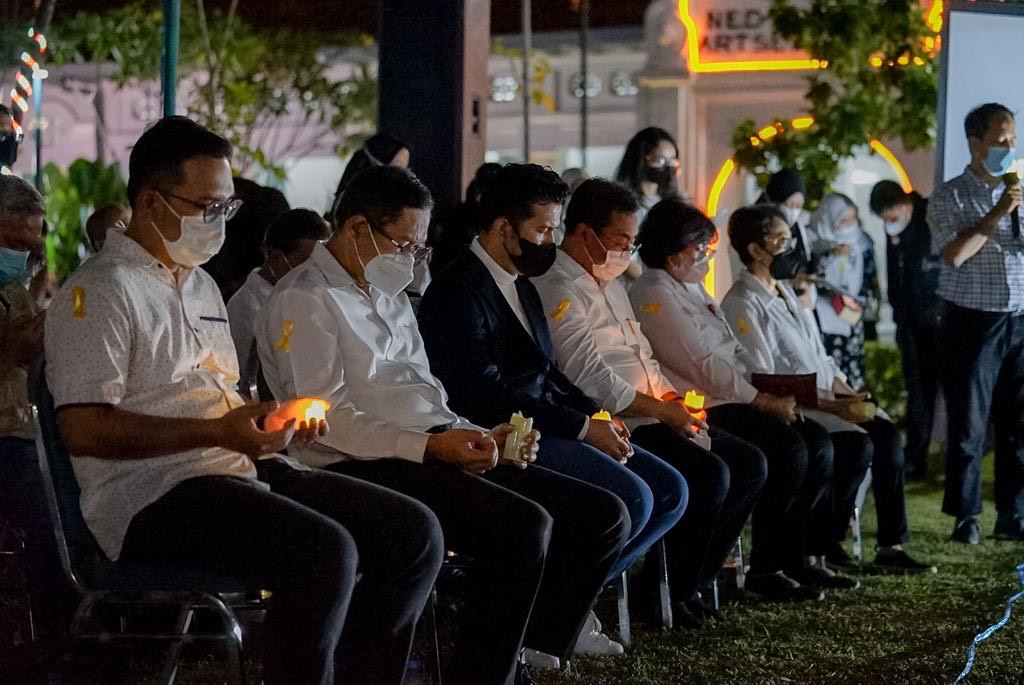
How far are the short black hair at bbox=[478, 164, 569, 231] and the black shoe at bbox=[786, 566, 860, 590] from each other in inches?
96.5

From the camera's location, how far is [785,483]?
7.03 metres

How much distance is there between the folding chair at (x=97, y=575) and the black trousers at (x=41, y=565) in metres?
0.44

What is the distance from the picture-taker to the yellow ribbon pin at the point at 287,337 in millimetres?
4691

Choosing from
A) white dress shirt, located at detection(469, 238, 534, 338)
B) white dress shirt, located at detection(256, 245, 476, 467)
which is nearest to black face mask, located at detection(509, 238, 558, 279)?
white dress shirt, located at detection(469, 238, 534, 338)

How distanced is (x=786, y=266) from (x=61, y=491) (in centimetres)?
496

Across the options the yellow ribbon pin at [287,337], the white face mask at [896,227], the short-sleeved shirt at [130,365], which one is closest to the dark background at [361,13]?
the white face mask at [896,227]

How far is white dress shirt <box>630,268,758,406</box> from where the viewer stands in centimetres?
689

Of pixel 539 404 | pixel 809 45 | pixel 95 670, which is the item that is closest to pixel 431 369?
pixel 539 404

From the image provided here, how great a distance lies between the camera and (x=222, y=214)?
4.22 meters

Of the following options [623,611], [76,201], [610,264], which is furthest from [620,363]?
[76,201]

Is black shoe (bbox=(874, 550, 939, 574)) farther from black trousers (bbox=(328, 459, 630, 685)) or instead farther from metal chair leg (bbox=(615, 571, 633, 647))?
black trousers (bbox=(328, 459, 630, 685))

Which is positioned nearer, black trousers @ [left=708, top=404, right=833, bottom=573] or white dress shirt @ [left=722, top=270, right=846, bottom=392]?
black trousers @ [left=708, top=404, right=833, bottom=573]

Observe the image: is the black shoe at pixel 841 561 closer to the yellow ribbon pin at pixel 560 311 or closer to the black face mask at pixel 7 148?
the yellow ribbon pin at pixel 560 311

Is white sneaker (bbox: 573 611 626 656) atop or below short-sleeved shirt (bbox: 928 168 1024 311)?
below
